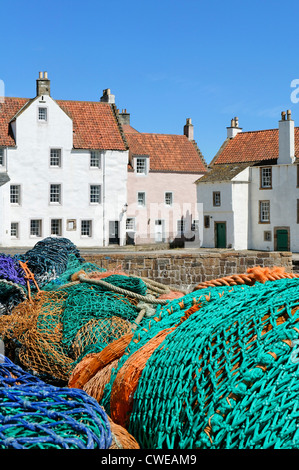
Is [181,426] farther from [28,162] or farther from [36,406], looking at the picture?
[28,162]

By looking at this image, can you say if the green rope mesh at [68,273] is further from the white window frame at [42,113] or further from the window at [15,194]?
the white window frame at [42,113]

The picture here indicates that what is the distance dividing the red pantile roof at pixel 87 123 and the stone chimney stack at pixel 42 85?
1429 millimetres

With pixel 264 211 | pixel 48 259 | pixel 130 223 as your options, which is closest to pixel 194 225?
pixel 130 223

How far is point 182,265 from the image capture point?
60.6ft

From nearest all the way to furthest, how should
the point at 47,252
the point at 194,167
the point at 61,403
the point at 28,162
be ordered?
1. the point at 61,403
2. the point at 47,252
3. the point at 28,162
4. the point at 194,167

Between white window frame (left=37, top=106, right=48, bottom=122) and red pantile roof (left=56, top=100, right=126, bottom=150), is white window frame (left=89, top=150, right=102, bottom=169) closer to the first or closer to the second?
red pantile roof (left=56, top=100, right=126, bottom=150)

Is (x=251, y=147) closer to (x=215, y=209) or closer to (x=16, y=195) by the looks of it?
(x=215, y=209)

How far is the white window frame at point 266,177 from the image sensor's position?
39281mm

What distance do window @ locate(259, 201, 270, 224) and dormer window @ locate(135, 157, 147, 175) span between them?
841 centimetres

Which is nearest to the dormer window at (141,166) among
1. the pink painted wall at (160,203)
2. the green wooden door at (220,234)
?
the pink painted wall at (160,203)

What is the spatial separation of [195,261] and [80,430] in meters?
16.2

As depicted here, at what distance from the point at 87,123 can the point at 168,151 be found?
7129 mm

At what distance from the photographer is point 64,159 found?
126 ft
